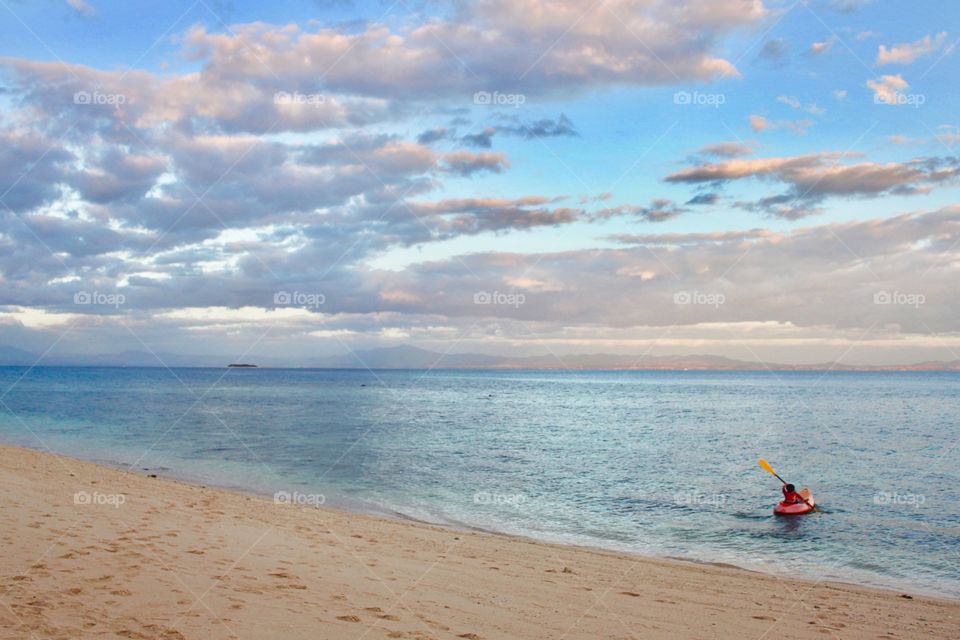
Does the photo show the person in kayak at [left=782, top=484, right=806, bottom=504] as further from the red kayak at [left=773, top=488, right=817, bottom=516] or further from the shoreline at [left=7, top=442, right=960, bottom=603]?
the shoreline at [left=7, top=442, right=960, bottom=603]

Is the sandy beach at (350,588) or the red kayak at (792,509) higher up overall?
the sandy beach at (350,588)

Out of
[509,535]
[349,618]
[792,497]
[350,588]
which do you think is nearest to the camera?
[349,618]

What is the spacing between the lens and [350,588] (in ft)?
31.1

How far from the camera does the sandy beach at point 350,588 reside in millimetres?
7500

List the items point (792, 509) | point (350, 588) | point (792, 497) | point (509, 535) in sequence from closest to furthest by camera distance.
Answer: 1. point (350, 588)
2. point (509, 535)
3. point (792, 509)
4. point (792, 497)


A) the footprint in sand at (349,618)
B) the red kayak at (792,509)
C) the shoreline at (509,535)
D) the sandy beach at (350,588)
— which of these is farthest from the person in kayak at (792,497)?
the footprint in sand at (349,618)

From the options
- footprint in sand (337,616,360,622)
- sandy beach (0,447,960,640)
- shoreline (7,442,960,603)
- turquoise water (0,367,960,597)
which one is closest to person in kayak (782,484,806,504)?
turquoise water (0,367,960,597)

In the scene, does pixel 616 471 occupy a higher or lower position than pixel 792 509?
lower

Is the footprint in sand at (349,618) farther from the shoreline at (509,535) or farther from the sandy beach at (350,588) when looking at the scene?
the shoreline at (509,535)

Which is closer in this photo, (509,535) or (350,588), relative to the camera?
(350,588)

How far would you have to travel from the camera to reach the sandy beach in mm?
7500

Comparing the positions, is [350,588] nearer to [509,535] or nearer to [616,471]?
[509,535]

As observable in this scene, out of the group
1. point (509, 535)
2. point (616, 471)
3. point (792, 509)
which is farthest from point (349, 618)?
point (616, 471)

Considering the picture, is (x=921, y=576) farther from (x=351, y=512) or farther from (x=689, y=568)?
(x=351, y=512)
